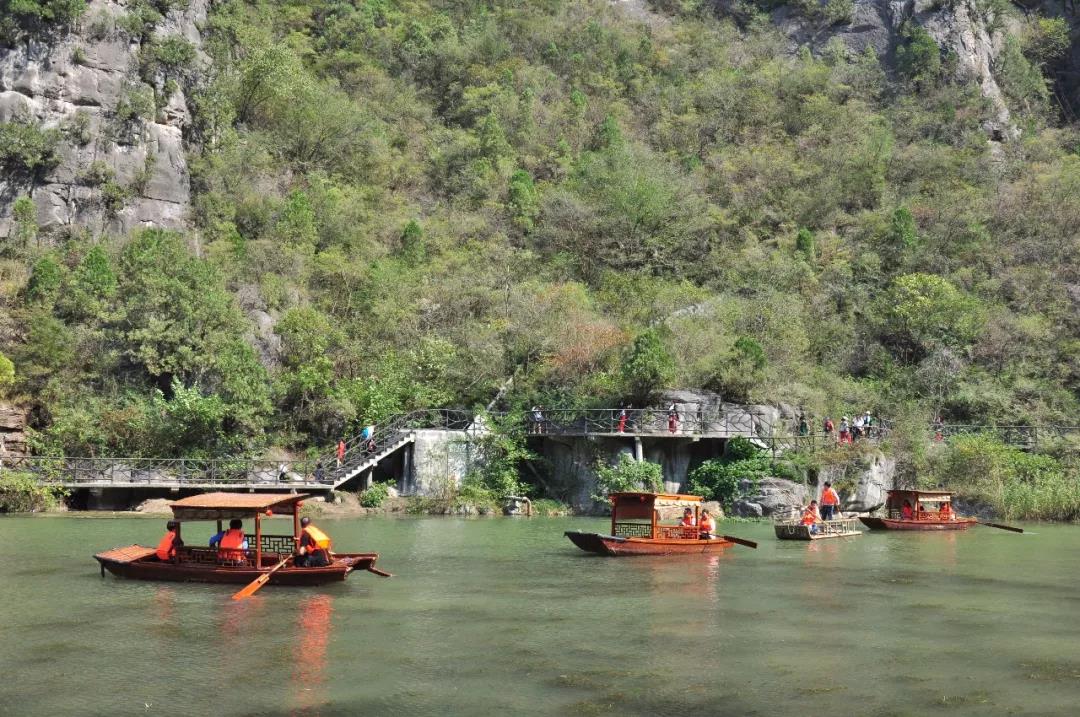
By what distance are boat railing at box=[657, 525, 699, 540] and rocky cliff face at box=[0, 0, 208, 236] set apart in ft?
124

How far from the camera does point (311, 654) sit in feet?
54.4

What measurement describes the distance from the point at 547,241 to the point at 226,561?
41789mm

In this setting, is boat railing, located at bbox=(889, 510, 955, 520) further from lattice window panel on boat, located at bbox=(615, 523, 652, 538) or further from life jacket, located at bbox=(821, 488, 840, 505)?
lattice window panel on boat, located at bbox=(615, 523, 652, 538)

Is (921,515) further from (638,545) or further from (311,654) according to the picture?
(311,654)

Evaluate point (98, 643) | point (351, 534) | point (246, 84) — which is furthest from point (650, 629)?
point (246, 84)

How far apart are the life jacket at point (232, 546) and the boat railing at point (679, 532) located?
38.1 feet

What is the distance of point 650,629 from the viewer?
18.9m

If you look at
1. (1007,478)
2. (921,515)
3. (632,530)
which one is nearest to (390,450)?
(632,530)

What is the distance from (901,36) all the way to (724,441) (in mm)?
55048

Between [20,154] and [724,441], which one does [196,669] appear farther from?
[20,154]

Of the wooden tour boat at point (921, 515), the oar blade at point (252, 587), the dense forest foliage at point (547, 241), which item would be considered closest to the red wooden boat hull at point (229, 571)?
the oar blade at point (252, 587)

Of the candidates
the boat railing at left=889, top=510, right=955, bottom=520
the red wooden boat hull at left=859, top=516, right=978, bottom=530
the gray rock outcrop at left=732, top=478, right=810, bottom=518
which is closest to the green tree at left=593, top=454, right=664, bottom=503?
the gray rock outcrop at left=732, top=478, right=810, bottom=518

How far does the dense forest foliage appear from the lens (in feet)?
153

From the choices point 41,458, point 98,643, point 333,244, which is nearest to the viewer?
point 98,643
